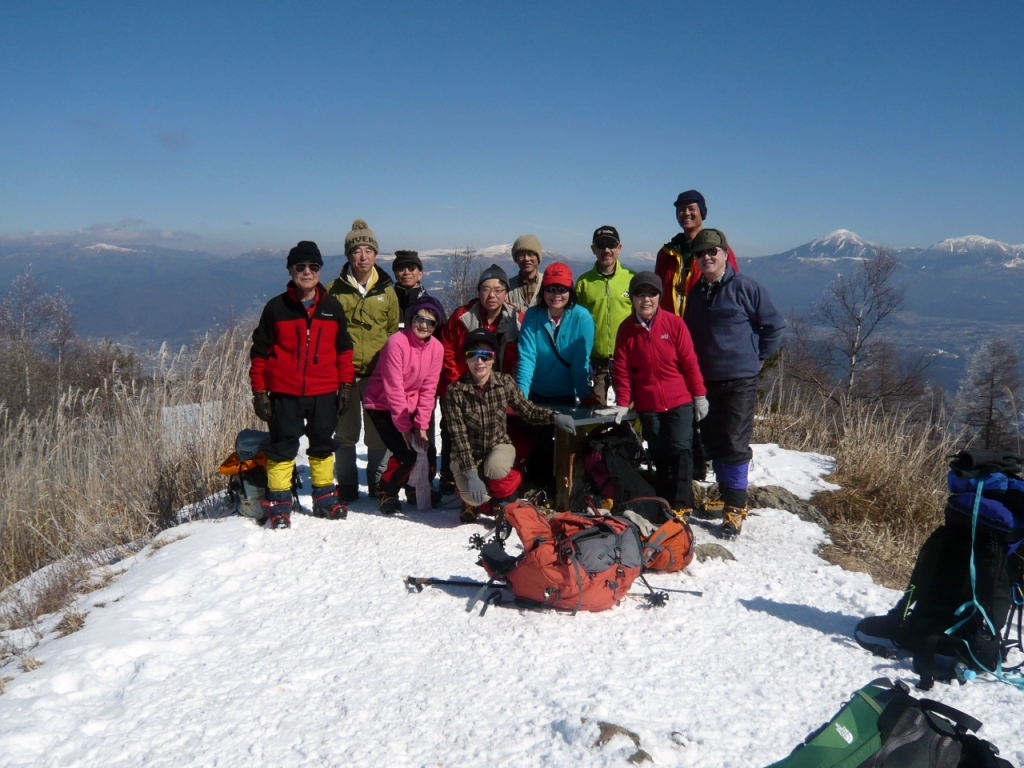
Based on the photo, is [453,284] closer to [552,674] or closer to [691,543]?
[691,543]

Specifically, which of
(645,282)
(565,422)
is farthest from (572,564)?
(645,282)

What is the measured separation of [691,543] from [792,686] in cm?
115

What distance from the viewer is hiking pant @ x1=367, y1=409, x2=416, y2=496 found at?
15.1 feet

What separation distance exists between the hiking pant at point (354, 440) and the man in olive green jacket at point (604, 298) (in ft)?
5.91

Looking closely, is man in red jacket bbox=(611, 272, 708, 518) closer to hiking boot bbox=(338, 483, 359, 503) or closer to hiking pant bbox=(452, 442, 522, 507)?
hiking pant bbox=(452, 442, 522, 507)

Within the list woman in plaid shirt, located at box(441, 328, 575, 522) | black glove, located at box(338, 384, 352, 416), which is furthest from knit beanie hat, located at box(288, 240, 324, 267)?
woman in plaid shirt, located at box(441, 328, 575, 522)

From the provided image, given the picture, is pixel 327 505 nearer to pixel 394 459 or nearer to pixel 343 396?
pixel 394 459

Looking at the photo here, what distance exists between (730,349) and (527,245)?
1.77 m

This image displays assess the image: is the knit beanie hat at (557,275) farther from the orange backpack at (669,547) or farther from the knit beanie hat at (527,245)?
the orange backpack at (669,547)

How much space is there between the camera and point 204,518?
15.1 feet

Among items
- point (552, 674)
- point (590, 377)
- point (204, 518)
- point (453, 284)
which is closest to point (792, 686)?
point (552, 674)

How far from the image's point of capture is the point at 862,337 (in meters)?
27.3

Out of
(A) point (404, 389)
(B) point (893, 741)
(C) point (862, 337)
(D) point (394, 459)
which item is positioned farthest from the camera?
(C) point (862, 337)

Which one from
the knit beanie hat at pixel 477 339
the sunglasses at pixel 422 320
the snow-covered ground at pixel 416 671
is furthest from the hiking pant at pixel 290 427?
the knit beanie hat at pixel 477 339
